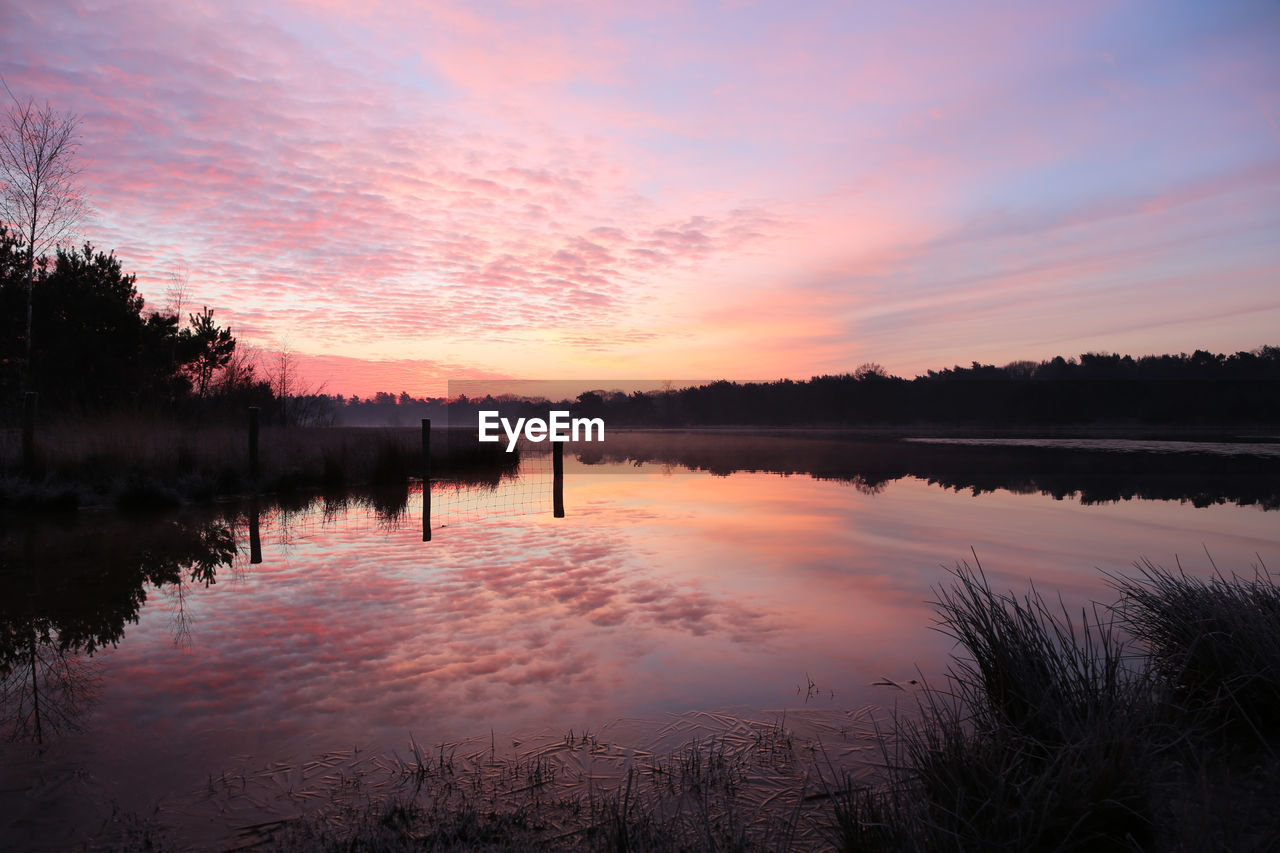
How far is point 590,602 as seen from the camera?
7.56 m

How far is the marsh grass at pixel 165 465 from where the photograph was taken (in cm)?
1364

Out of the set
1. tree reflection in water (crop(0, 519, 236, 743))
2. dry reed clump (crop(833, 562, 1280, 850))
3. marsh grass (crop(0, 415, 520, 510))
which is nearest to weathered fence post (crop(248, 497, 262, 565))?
tree reflection in water (crop(0, 519, 236, 743))

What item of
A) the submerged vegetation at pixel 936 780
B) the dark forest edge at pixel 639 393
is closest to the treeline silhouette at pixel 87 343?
the dark forest edge at pixel 639 393

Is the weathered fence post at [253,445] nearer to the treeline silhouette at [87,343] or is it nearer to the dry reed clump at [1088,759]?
the treeline silhouette at [87,343]

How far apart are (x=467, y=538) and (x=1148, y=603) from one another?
30.5 ft

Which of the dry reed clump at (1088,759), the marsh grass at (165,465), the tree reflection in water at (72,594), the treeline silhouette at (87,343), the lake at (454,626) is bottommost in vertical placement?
the lake at (454,626)

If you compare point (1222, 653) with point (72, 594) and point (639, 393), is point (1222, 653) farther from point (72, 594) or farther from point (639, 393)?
point (639, 393)

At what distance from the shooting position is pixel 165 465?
15477mm

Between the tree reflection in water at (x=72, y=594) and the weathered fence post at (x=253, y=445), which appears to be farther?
the weathered fence post at (x=253, y=445)

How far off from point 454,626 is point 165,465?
1304 centimetres

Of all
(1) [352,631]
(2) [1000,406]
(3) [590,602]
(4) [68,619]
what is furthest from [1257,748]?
(2) [1000,406]

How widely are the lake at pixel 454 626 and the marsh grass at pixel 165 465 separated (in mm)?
1132

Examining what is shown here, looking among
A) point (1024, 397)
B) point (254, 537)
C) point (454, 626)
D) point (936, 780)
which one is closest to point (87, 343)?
point (254, 537)

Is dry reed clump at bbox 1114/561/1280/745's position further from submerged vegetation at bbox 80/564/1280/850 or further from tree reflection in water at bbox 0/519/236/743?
tree reflection in water at bbox 0/519/236/743
